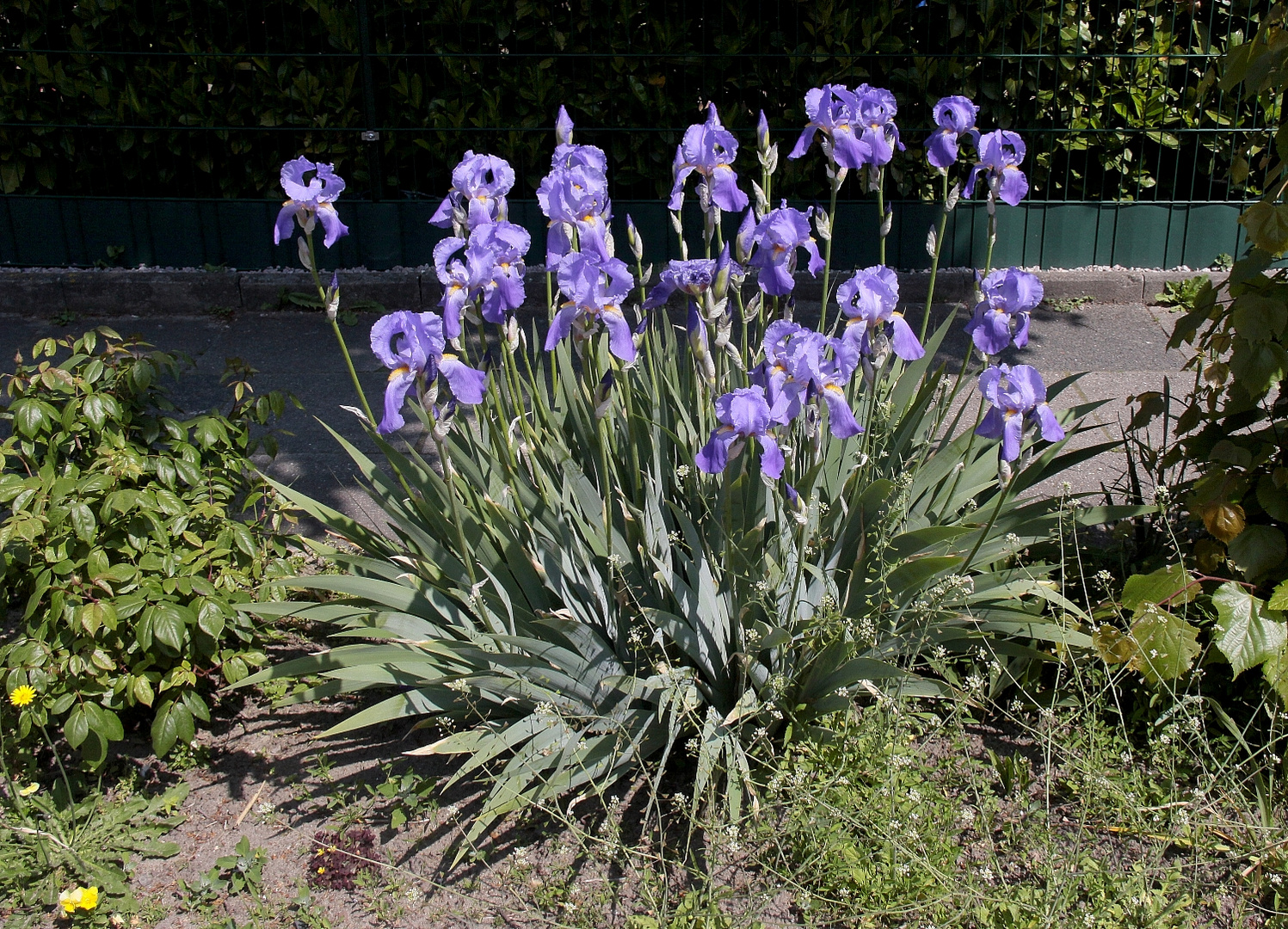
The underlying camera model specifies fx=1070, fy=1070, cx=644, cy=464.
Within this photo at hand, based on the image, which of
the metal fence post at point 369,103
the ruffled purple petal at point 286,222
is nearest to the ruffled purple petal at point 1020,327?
the ruffled purple petal at point 286,222

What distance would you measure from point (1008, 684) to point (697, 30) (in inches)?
185

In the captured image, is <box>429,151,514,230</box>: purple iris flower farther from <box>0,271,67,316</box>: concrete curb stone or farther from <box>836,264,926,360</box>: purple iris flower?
<box>0,271,67,316</box>: concrete curb stone

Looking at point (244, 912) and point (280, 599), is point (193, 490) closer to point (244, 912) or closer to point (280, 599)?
point (280, 599)

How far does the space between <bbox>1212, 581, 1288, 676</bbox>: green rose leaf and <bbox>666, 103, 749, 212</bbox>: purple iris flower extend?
1.39m

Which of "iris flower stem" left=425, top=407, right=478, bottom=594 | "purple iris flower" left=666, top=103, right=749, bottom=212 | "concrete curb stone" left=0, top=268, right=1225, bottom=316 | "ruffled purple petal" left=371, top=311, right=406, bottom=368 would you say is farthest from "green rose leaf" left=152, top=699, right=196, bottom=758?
"concrete curb stone" left=0, top=268, right=1225, bottom=316

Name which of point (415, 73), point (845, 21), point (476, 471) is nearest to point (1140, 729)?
point (476, 471)

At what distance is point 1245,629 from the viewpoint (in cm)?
234

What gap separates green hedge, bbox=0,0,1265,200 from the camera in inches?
232

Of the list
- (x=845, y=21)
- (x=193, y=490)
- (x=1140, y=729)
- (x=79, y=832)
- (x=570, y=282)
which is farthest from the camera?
(x=845, y=21)

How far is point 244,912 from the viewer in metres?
2.25

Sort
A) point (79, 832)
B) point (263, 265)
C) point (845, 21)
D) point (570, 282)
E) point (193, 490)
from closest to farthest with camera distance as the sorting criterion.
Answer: point (570, 282), point (79, 832), point (193, 490), point (845, 21), point (263, 265)

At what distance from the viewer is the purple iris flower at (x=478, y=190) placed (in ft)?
7.91

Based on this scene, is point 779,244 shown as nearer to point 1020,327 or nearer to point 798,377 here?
point 798,377

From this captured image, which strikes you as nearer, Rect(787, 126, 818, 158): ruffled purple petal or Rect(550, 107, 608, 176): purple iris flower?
Rect(550, 107, 608, 176): purple iris flower
